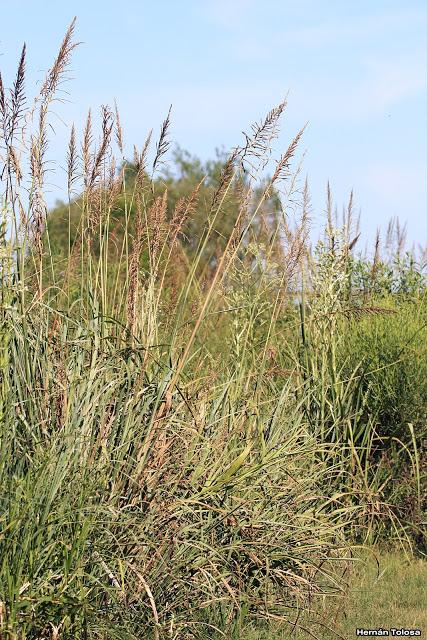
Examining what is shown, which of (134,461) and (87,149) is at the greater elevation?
(87,149)

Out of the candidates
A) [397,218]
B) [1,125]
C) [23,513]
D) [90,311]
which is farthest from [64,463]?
[397,218]

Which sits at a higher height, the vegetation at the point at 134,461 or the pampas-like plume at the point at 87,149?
the pampas-like plume at the point at 87,149

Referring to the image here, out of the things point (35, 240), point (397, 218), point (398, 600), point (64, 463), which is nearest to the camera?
point (64, 463)

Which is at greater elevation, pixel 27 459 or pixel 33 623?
pixel 27 459

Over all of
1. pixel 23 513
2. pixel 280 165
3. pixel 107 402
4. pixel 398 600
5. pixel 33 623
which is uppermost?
pixel 280 165

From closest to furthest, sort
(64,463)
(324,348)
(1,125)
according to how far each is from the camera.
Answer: (64,463) → (1,125) → (324,348)

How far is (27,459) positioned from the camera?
14.4ft

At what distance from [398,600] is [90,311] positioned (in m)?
2.52

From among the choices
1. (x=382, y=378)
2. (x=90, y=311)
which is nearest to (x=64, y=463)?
(x=90, y=311)

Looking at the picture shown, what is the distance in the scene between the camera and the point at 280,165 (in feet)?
16.4

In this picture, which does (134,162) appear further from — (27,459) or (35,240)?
(27,459)

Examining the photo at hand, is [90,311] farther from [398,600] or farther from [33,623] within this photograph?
[398,600]

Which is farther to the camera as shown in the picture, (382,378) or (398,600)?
(382,378)

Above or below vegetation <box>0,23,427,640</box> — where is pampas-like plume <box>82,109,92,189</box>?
above
